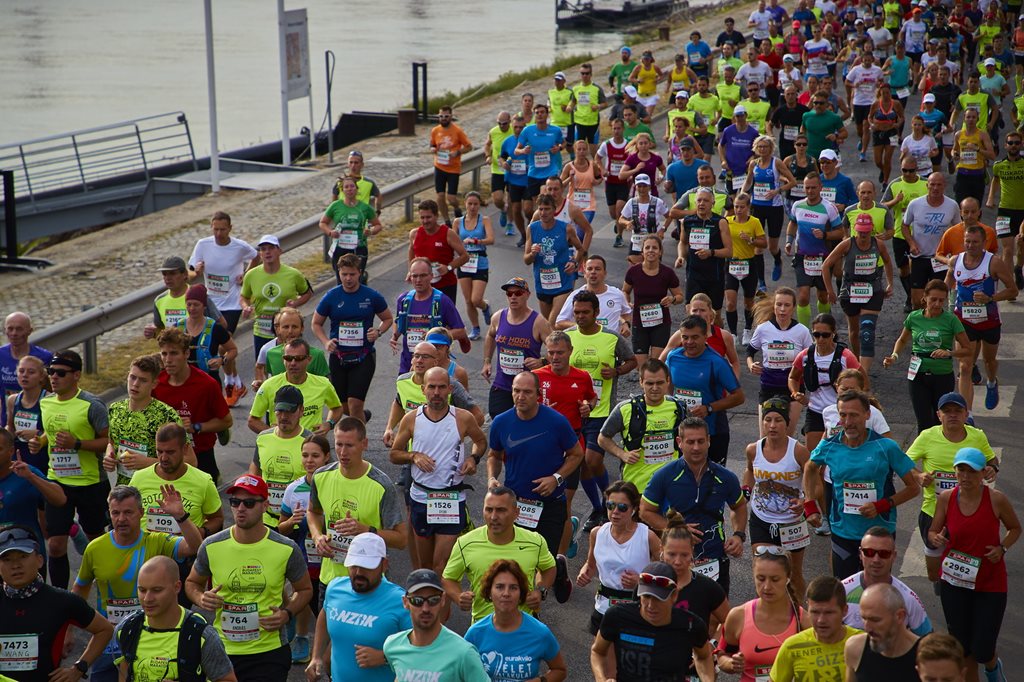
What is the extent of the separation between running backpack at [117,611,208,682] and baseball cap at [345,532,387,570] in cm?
79

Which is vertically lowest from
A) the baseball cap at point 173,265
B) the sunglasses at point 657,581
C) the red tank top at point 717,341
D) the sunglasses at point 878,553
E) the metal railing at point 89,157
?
the metal railing at point 89,157

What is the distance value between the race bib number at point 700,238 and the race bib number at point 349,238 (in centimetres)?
385

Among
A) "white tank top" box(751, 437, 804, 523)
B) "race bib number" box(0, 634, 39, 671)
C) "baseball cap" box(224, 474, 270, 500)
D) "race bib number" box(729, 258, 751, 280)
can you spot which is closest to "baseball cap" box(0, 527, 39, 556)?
"race bib number" box(0, 634, 39, 671)

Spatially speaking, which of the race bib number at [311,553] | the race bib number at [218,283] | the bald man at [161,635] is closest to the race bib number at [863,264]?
the race bib number at [218,283]

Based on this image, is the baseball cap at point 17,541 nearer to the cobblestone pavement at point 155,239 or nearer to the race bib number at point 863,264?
the cobblestone pavement at point 155,239

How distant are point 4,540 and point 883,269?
9641mm

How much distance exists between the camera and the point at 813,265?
14328 millimetres

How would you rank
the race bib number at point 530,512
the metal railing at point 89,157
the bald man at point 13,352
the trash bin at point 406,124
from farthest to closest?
the trash bin at point 406,124 → the metal railing at point 89,157 → the bald man at point 13,352 → the race bib number at point 530,512

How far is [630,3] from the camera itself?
2650 inches

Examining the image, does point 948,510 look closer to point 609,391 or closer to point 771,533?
point 771,533

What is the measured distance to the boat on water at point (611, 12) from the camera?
6662 centimetres

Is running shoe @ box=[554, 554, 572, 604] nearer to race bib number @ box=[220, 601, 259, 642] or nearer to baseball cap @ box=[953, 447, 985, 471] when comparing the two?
race bib number @ box=[220, 601, 259, 642]

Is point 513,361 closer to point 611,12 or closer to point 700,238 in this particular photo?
point 700,238

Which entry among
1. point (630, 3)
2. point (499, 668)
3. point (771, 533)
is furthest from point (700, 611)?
point (630, 3)
